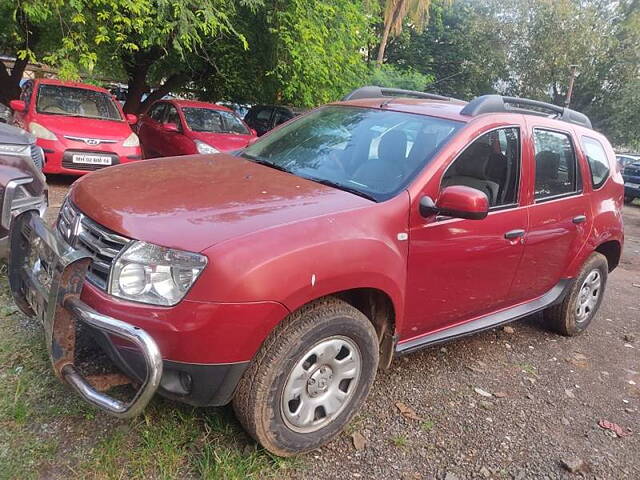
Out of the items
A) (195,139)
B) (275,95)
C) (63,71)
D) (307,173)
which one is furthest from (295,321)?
(275,95)

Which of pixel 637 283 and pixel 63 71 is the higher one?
pixel 63 71

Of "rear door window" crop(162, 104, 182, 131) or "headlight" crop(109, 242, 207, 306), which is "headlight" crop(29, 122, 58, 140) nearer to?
"rear door window" crop(162, 104, 182, 131)

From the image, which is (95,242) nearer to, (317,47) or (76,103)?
(76,103)

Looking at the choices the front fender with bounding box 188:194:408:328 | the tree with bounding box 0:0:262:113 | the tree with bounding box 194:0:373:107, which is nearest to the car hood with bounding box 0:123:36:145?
the front fender with bounding box 188:194:408:328

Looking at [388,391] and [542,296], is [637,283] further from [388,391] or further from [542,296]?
[388,391]

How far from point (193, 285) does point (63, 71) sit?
7.93 metres

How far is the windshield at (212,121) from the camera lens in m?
9.42

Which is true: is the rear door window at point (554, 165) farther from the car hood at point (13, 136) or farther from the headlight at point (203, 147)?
the headlight at point (203, 147)

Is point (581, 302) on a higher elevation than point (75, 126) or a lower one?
higher

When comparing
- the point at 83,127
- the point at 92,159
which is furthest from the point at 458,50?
the point at 92,159

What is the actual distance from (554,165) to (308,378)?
249cm

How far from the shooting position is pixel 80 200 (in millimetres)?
2625

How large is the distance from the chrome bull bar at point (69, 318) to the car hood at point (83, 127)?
18.3 feet

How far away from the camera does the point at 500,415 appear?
10.5ft
